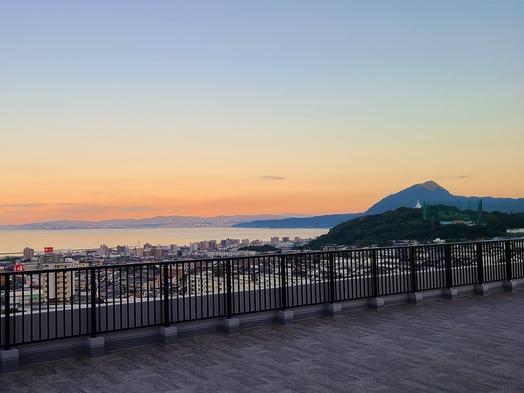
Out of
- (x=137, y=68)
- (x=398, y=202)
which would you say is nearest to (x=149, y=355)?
(x=137, y=68)

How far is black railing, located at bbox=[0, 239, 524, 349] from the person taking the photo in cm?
602

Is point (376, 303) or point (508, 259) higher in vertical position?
point (508, 259)

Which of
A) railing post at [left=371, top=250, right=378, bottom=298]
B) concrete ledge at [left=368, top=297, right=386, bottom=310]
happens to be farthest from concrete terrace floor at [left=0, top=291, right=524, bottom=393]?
railing post at [left=371, top=250, right=378, bottom=298]

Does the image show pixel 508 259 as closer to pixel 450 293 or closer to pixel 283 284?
Answer: pixel 450 293

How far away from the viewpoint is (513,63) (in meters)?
17.1

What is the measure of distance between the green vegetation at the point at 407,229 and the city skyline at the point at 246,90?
3181 millimetres

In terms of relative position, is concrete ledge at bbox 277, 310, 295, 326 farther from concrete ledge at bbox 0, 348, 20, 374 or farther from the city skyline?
the city skyline

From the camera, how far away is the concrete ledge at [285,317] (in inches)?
313

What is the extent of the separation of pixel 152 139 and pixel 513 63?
44.0ft

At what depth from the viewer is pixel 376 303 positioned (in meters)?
9.09

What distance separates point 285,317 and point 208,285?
1.38 m

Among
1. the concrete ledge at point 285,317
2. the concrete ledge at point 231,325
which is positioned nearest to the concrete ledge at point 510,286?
the concrete ledge at point 285,317

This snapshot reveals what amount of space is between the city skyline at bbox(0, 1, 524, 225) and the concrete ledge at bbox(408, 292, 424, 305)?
965 cm

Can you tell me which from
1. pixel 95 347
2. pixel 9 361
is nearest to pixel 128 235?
pixel 95 347
